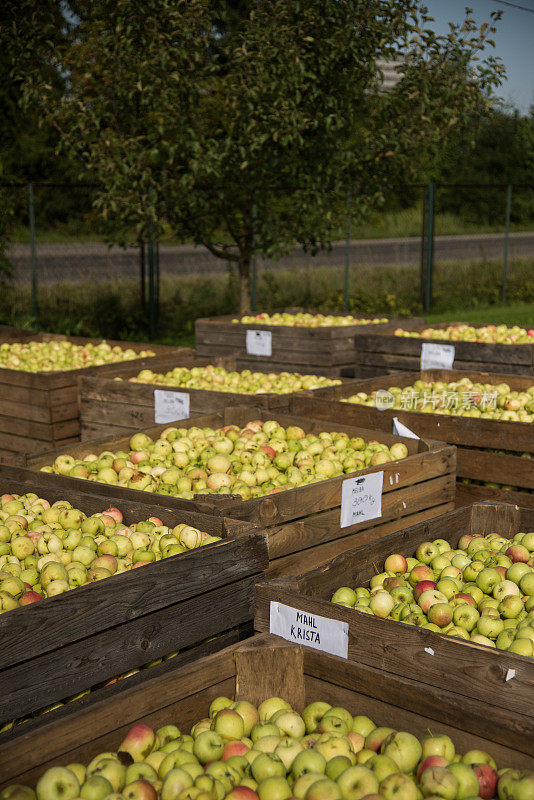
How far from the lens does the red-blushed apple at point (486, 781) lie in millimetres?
1983

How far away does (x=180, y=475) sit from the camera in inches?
169

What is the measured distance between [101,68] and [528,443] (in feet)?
26.5

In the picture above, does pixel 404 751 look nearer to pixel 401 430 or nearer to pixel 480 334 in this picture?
pixel 401 430

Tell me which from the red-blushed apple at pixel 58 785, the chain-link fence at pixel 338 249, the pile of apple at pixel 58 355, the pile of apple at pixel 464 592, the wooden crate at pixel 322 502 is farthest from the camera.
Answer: the chain-link fence at pixel 338 249

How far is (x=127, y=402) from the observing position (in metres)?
5.93

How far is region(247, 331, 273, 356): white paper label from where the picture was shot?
812cm

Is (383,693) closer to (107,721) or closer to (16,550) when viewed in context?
(107,721)

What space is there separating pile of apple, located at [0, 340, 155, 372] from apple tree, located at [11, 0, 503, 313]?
8.19 ft

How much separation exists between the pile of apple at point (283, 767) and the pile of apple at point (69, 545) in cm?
87

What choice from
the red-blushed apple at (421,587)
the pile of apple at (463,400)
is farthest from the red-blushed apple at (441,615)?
the pile of apple at (463,400)

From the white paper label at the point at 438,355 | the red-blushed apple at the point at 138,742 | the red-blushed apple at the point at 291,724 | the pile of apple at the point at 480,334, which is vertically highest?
the pile of apple at the point at 480,334

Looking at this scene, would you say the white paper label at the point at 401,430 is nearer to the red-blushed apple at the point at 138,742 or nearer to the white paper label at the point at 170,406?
the white paper label at the point at 170,406

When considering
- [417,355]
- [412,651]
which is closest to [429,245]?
[417,355]

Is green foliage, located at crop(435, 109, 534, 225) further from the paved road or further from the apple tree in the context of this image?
the apple tree
